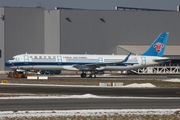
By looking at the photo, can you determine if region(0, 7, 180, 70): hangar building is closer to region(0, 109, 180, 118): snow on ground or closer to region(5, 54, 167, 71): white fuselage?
region(5, 54, 167, 71): white fuselage

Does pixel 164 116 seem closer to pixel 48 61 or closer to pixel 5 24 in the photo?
pixel 48 61

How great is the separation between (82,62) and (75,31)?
107 feet

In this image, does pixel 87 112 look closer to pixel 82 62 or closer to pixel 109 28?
pixel 82 62

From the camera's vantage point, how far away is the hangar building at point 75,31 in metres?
105

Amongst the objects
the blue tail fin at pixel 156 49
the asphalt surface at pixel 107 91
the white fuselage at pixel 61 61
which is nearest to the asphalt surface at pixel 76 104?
the asphalt surface at pixel 107 91

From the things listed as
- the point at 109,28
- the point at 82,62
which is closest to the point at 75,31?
the point at 109,28

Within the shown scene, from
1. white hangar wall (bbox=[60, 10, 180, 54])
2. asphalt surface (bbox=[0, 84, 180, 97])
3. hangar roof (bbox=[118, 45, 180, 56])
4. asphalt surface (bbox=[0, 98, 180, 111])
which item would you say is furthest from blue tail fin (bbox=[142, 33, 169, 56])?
asphalt surface (bbox=[0, 98, 180, 111])

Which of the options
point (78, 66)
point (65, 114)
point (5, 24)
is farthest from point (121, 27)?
point (65, 114)

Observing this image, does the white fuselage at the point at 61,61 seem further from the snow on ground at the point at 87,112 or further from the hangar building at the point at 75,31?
the snow on ground at the point at 87,112

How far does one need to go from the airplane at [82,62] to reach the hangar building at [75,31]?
2482 cm

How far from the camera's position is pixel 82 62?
248 feet

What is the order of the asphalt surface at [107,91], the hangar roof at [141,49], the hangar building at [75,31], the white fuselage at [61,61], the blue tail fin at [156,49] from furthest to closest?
the hangar roof at [141,49], the hangar building at [75,31], the blue tail fin at [156,49], the white fuselage at [61,61], the asphalt surface at [107,91]

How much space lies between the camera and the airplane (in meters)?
72.6

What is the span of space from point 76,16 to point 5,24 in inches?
576
